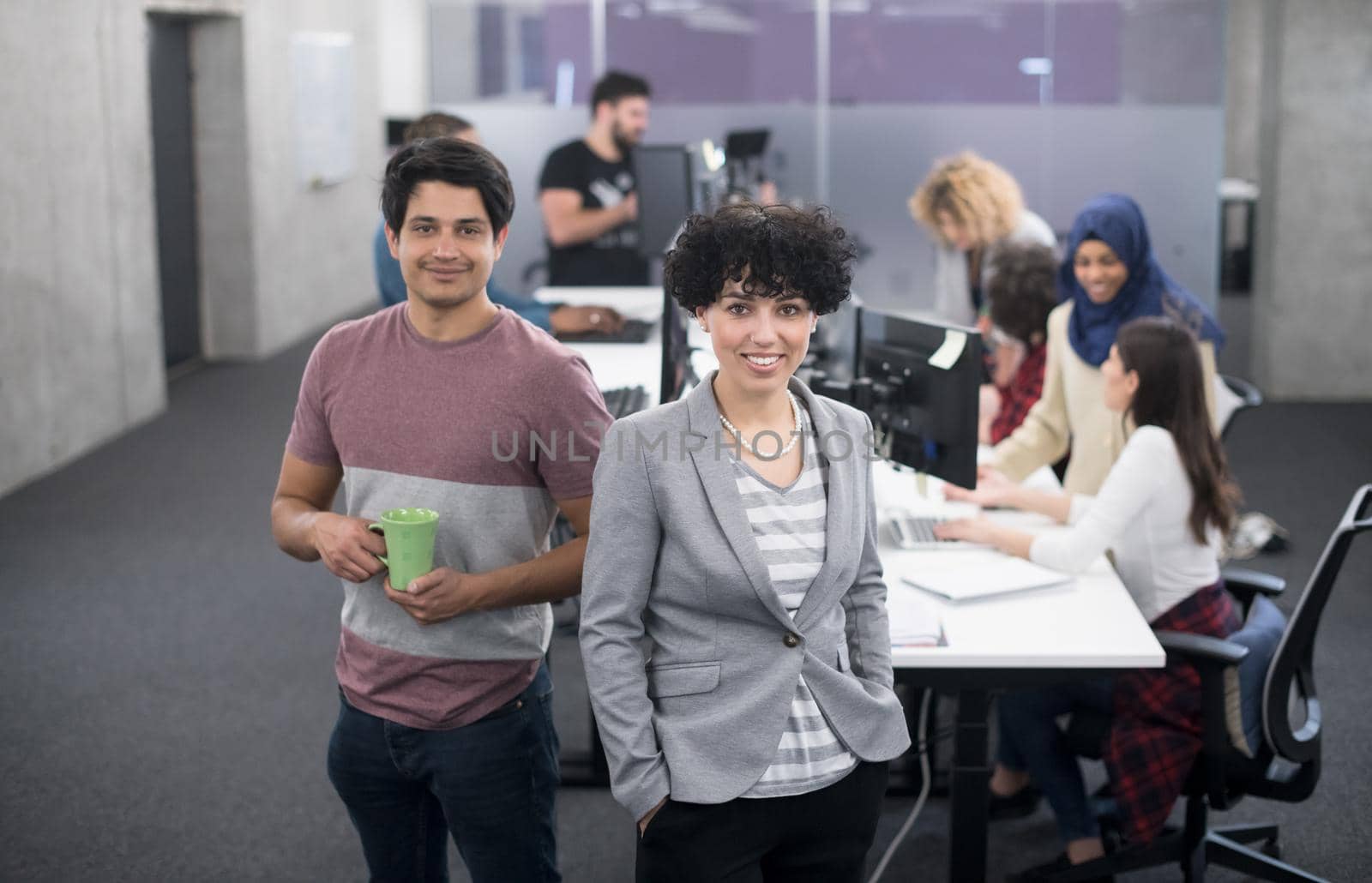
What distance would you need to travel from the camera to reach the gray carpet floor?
3068 millimetres

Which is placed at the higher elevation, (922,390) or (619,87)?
(619,87)

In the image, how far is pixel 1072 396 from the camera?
3.45 m

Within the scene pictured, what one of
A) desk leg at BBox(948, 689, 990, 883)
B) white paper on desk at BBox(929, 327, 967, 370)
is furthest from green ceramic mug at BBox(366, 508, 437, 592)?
white paper on desk at BBox(929, 327, 967, 370)

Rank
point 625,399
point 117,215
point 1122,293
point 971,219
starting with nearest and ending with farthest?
point 625,399, point 1122,293, point 971,219, point 117,215

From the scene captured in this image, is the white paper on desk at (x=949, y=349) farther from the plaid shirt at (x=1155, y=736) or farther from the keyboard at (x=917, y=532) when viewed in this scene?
the plaid shirt at (x=1155, y=736)

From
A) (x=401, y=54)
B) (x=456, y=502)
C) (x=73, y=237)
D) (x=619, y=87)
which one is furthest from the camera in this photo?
(x=401, y=54)

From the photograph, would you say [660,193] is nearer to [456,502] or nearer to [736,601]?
[456,502]

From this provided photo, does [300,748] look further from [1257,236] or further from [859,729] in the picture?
[1257,236]

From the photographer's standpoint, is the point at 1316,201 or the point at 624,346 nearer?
the point at 624,346

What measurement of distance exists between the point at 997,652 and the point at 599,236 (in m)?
3.55

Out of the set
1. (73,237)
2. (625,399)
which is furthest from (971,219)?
(73,237)

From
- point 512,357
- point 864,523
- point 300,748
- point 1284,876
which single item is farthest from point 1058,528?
point 300,748

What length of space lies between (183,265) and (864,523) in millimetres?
7146

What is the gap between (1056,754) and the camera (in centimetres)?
288
